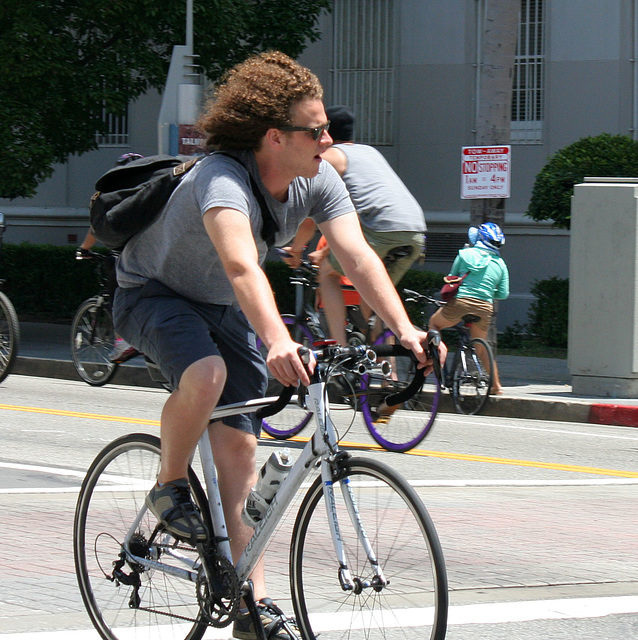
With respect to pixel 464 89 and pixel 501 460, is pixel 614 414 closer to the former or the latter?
pixel 501 460

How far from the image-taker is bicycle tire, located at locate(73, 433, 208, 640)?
153 inches

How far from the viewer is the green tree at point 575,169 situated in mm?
16750

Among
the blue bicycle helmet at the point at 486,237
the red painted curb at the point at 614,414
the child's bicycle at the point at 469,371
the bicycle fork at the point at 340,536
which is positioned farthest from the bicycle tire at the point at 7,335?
the bicycle fork at the point at 340,536

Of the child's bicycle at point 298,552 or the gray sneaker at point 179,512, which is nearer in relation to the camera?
the child's bicycle at point 298,552

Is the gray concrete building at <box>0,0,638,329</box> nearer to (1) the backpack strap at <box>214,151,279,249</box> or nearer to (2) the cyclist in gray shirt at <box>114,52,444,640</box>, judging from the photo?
(2) the cyclist in gray shirt at <box>114,52,444,640</box>

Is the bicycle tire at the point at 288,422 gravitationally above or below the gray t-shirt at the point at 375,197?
below

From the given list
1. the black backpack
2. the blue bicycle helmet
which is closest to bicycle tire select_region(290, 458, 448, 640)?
the black backpack

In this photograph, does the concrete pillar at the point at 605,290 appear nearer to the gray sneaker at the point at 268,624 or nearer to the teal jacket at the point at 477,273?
the teal jacket at the point at 477,273

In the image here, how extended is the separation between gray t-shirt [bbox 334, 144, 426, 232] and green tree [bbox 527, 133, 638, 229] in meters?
8.74

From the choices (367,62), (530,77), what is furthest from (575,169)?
(367,62)

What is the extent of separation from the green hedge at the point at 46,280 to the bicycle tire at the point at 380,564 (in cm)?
1491

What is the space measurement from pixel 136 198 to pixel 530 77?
17.2 m

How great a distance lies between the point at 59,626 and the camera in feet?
14.0

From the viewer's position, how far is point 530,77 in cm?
1997
